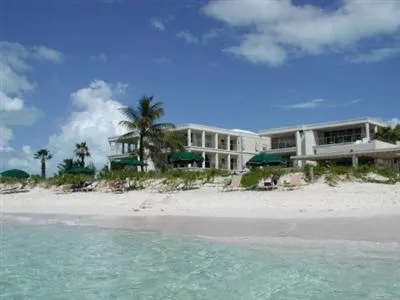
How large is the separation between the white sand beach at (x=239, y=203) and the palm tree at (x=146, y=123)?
33.9 feet

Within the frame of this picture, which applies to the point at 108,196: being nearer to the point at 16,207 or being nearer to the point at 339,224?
the point at 16,207

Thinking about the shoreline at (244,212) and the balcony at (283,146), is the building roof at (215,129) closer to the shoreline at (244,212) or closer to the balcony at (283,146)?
the balcony at (283,146)

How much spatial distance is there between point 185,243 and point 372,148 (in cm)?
3227

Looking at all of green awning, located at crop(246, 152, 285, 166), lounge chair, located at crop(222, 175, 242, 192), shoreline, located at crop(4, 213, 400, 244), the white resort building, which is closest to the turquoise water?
shoreline, located at crop(4, 213, 400, 244)

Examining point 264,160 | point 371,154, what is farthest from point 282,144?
point 264,160

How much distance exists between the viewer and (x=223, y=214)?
18484 millimetres

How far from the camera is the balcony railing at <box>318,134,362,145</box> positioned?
58.8 metres

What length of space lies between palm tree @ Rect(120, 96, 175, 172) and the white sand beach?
10.3 m

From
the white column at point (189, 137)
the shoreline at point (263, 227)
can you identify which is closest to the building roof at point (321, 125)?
the white column at point (189, 137)

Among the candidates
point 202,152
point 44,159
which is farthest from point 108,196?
point 44,159

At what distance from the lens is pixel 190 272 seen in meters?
9.17

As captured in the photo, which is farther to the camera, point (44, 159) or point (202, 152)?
point (44, 159)

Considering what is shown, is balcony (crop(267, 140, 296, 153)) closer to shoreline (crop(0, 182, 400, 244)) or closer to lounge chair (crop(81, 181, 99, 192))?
lounge chair (crop(81, 181, 99, 192))

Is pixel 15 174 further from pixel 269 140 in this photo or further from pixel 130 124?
pixel 269 140
